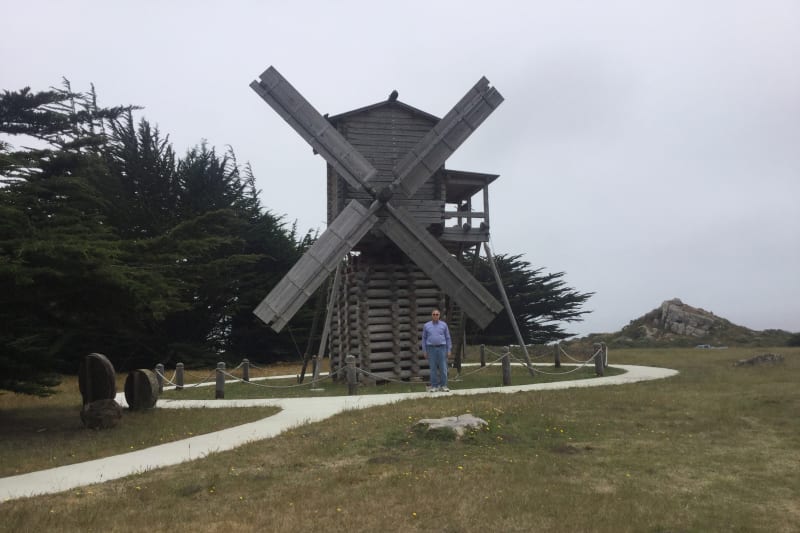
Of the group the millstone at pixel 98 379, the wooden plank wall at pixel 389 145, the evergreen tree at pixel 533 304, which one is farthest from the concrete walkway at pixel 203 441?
the evergreen tree at pixel 533 304

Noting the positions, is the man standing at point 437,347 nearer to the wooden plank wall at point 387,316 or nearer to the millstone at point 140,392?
the wooden plank wall at point 387,316

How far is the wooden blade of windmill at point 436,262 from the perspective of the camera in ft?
54.0

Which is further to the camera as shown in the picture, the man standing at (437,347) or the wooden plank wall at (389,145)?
the wooden plank wall at (389,145)

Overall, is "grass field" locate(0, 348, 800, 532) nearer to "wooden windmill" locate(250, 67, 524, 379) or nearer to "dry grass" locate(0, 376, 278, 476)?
"dry grass" locate(0, 376, 278, 476)

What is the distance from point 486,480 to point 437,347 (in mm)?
7315

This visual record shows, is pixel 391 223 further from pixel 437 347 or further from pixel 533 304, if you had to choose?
pixel 533 304

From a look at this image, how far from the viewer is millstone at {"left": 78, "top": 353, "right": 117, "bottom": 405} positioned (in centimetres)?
1095

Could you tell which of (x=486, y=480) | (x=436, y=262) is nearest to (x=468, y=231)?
(x=436, y=262)

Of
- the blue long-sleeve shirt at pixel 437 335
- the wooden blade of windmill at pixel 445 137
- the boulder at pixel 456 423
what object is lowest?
the boulder at pixel 456 423

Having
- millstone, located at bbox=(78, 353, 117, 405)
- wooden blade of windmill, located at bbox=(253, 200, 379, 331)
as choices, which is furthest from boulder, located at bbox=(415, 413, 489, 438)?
wooden blade of windmill, located at bbox=(253, 200, 379, 331)

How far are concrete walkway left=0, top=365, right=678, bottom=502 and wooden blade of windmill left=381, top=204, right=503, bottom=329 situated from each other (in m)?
2.85

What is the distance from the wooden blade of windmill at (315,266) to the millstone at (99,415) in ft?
13.3

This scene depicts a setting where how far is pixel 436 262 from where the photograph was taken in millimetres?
16562

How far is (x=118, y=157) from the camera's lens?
93.5 ft
